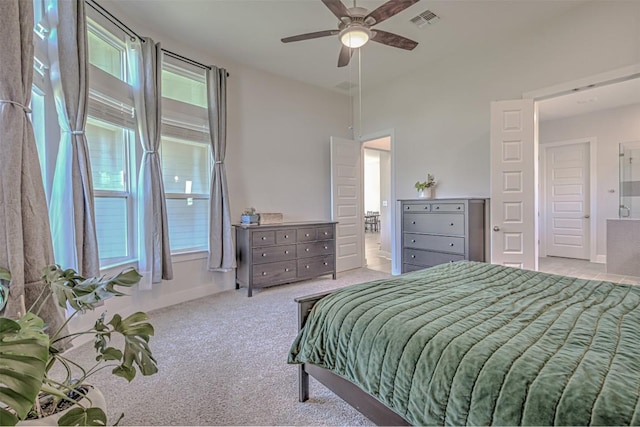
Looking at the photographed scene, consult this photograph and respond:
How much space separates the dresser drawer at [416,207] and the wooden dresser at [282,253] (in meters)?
1.14

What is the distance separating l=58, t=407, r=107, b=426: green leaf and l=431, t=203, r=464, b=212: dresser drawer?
3699mm

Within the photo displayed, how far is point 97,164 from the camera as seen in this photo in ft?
9.73

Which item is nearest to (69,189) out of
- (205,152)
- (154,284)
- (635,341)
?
(154,284)

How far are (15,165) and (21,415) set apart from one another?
1.61 metres

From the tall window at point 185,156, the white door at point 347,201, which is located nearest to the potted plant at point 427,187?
the white door at point 347,201

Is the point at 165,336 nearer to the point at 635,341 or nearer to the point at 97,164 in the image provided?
the point at 97,164

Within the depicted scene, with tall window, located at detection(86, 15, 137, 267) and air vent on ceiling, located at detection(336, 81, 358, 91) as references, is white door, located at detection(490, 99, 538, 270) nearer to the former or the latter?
air vent on ceiling, located at detection(336, 81, 358, 91)

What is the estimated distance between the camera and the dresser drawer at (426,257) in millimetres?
3743

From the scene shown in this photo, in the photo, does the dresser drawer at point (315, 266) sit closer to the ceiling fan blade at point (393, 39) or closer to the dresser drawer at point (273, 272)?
the dresser drawer at point (273, 272)

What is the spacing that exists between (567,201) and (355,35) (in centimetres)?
612

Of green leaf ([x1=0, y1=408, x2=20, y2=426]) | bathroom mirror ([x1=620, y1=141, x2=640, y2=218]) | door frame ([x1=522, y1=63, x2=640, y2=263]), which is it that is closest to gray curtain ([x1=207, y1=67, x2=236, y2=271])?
green leaf ([x1=0, y1=408, x2=20, y2=426])

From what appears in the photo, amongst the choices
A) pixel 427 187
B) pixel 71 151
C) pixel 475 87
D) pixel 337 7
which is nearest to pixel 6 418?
pixel 71 151

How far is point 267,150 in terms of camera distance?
15.4 ft

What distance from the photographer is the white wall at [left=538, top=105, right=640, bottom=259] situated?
17.6 feet
